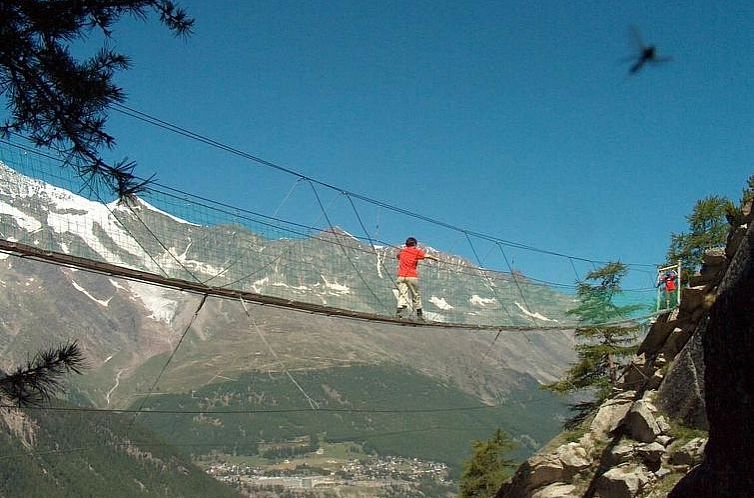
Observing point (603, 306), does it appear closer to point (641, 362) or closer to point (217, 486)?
point (641, 362)

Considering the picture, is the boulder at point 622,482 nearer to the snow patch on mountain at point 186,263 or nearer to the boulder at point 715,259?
the boulder at point 715,259

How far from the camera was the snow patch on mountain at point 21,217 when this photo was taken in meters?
8.62

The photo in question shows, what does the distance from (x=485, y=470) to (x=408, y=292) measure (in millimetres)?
20542

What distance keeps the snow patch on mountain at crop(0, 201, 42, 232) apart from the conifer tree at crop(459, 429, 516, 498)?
2484 centimetres

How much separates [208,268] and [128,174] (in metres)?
7.71

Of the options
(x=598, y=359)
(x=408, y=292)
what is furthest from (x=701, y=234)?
(x=408, y=292)

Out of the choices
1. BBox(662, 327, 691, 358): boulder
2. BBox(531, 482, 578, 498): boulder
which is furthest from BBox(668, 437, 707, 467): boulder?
BBox(662, 327, 691, 358): boulder

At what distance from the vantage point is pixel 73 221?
11.0m

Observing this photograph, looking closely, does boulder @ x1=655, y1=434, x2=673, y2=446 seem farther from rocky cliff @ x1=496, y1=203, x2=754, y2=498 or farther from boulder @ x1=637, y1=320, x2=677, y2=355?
boulder @ x1=637, y1=320, x2=677, y2=355

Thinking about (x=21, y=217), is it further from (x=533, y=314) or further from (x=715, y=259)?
(x=533, y=314)

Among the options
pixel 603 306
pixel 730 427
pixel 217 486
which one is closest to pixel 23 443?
pixel 217 486

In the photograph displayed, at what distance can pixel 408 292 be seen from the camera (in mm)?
13562

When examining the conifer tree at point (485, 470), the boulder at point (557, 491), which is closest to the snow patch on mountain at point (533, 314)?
the boulder at point (557, 491)

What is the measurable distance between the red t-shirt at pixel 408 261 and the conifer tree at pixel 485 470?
2001cm
